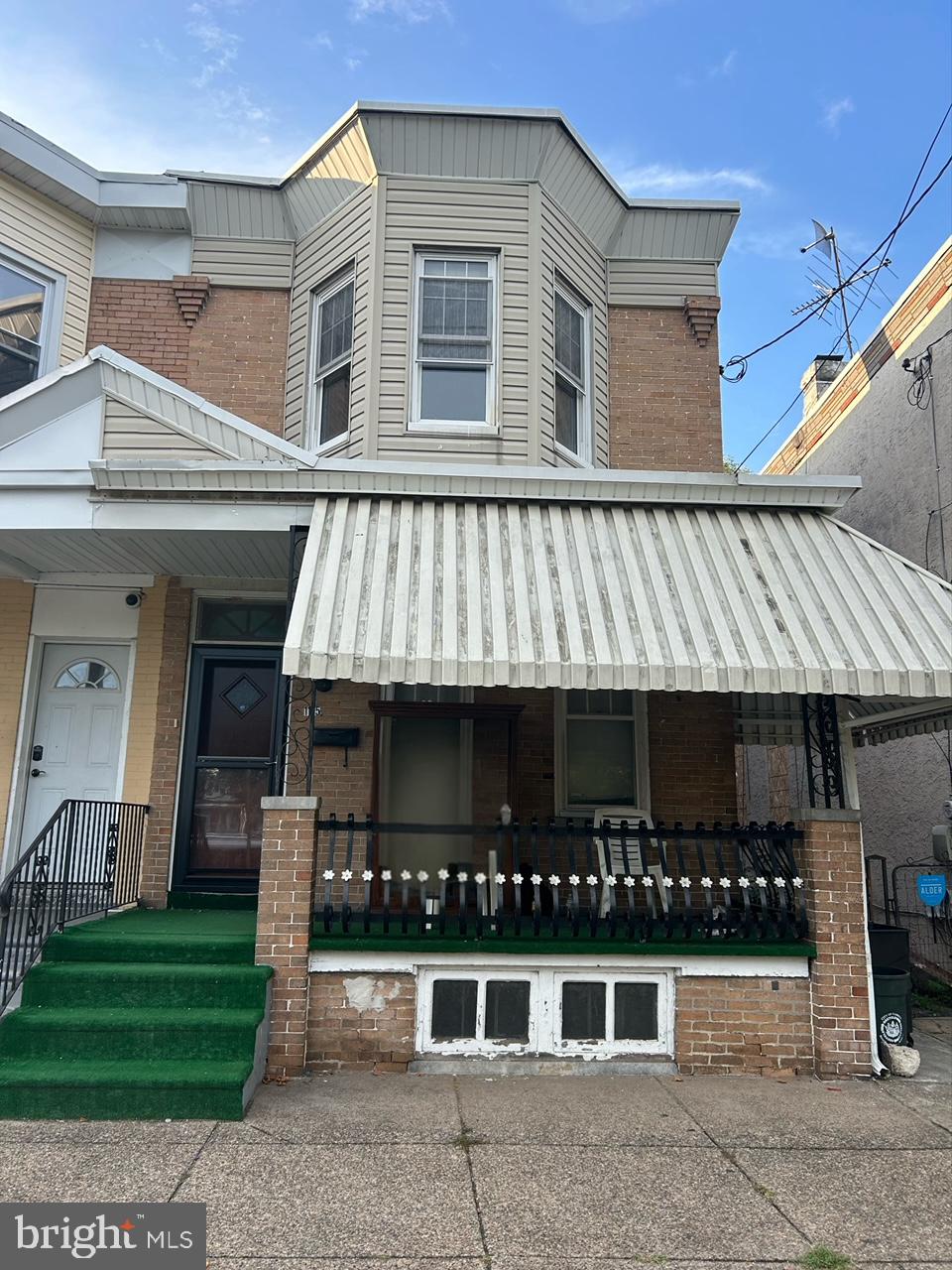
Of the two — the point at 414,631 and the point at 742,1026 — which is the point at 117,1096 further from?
the point at 742,1026

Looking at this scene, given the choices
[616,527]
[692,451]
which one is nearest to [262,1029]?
[616,527]

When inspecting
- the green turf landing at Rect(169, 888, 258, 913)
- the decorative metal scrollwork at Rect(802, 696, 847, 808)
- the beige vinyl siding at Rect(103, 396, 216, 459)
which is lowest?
the green turf landing at Rect(169, 888, 258, 913)

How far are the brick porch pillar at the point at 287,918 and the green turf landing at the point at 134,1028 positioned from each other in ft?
0.54

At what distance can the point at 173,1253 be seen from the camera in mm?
3412

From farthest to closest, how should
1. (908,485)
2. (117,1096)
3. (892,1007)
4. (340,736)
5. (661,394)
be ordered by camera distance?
(908,485) → (661,394) → (340,736) → (892,1007) → (117,1096)

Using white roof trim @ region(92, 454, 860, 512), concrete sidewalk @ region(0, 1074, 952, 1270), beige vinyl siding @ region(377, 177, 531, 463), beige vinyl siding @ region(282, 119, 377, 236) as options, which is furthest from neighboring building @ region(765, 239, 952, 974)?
beige vinyl siding @ region(282, 119, 377, 236)

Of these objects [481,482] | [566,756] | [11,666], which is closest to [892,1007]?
[566,756]

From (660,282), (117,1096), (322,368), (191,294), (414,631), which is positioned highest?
(660,282)

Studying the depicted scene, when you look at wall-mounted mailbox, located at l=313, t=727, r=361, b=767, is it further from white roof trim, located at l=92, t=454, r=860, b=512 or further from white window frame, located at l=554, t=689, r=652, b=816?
white roof trim, located at l=92, t=454, r=860, b=512

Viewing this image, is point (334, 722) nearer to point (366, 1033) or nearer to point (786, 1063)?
point (366, 1033)

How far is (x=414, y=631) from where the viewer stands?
5805mm

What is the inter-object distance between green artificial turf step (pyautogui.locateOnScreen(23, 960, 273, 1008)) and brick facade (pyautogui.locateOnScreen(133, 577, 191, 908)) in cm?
237

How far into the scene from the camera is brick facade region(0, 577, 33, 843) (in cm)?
823

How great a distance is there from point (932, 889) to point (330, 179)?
30.5 ft
